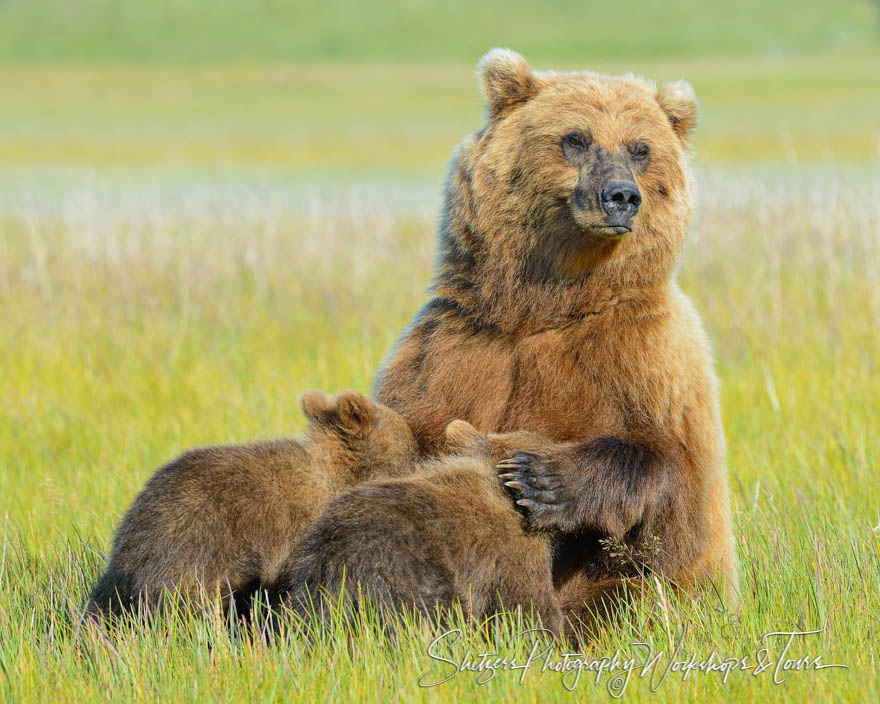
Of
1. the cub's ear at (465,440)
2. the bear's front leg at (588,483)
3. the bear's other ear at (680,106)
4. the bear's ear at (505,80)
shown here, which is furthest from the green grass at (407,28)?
the bear's front leg at (588,483)

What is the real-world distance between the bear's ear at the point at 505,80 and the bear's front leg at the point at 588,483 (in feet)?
5.41

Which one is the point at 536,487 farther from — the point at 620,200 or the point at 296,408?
the point at 296,408

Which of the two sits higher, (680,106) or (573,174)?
(680,106)

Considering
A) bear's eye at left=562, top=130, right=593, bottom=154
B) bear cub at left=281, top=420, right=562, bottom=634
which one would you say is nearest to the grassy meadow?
bear cub at left=281, top=420, right=562, bottom=634

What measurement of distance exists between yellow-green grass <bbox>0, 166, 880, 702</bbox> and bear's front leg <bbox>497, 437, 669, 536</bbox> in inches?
13.7

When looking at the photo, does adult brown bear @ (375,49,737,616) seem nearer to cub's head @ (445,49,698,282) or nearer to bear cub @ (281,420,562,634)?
cub's head @ (445,49,698,282)

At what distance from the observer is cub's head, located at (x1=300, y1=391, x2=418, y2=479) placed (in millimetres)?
4059

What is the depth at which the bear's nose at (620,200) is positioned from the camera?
4.17 metres

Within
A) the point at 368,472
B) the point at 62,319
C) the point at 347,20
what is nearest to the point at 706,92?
the point at 347,20

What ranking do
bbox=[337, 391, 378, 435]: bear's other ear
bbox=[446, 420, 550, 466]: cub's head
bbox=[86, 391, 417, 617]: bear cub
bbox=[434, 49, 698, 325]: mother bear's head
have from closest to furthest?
1. bbox=[86, 391, 417, 617]: bear cub
2. bbox=[446, 420, 550, 466]: cub's head
3. bbox=[337, 391, 378, 435]: bear's other ear
4. bbox=[434, 49, 698, 325]: mother bear's head

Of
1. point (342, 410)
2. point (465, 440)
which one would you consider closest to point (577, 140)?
point (465, 440)

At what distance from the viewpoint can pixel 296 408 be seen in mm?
6723

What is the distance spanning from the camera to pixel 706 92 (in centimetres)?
6662

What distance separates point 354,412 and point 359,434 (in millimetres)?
95
